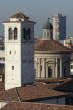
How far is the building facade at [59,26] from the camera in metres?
157

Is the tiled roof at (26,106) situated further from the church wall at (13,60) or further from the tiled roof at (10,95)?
the church wall at (13,60)

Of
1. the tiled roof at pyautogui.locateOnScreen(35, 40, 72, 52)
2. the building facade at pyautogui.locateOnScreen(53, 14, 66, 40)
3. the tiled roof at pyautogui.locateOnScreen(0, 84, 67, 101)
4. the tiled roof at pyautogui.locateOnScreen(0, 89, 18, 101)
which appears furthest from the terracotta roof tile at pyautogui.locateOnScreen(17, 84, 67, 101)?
the building facade at pyautogui.locateOnScreen(53, 14, 66, 40)

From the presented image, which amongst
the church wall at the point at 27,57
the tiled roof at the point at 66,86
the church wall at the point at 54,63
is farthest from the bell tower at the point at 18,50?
the church wall at the point at 54,63

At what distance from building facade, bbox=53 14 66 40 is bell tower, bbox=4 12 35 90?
103962 millimetres

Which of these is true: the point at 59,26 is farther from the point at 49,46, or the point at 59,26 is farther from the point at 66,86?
the point at 66,86

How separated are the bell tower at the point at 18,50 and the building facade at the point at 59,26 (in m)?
104

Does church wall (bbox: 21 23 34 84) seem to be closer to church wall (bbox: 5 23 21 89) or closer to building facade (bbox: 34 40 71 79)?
church wall (bbox: 5 23 21 89)

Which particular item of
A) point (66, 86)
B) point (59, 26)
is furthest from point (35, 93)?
point (59, 26)

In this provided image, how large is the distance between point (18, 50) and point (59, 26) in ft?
386

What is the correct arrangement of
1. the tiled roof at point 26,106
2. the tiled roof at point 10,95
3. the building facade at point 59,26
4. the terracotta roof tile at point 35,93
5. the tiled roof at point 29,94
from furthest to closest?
the building facade at point 59,26 → the terracotta roof tile at point 35,93 → the tiled roof at point 29,94 → the tiled roof at point 10,95 → the tiled roof at point 26,106

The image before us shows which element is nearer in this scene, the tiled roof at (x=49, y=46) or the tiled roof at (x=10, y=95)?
the tiled roof at (x=10, y=95)

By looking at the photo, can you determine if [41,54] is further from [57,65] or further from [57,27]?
[57,27]

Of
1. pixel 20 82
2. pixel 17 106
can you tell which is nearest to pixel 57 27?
pixel 20 82

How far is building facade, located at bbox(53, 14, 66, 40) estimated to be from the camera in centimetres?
15725
